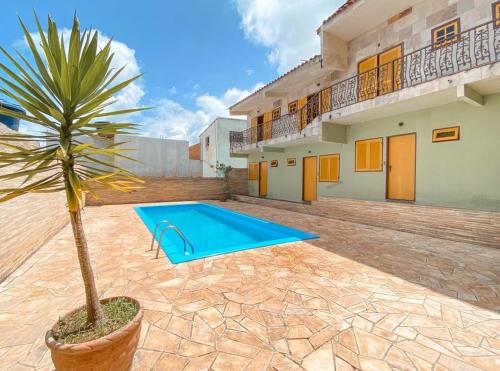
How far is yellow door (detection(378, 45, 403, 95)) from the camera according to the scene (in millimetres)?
8148

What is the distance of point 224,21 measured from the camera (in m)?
10.8

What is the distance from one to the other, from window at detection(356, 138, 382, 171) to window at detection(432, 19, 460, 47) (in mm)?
3361

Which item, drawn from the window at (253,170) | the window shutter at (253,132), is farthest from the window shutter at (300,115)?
the window at (253,170)

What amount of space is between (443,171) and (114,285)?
9221mm

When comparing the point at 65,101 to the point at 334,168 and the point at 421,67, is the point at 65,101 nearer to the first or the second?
the point at 421,67

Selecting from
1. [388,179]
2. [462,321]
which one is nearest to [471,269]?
[462,321]

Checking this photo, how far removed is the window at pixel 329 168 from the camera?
10.8 metres

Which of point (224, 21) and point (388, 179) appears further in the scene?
point (224, 21)

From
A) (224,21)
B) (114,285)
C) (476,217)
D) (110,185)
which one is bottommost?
(114,285)

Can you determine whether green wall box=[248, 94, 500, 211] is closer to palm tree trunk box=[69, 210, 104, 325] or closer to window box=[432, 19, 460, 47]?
window box=[432, 19, 460, 47]

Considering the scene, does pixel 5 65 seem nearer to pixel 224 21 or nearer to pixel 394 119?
pixel 394 119

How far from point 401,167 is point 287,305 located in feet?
25.2

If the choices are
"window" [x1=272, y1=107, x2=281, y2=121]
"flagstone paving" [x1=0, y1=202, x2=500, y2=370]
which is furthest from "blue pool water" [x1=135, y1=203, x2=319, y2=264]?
"window" [x1=272, y1=107, x2=281, y2=121]

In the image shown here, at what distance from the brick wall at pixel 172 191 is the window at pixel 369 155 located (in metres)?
9.11
